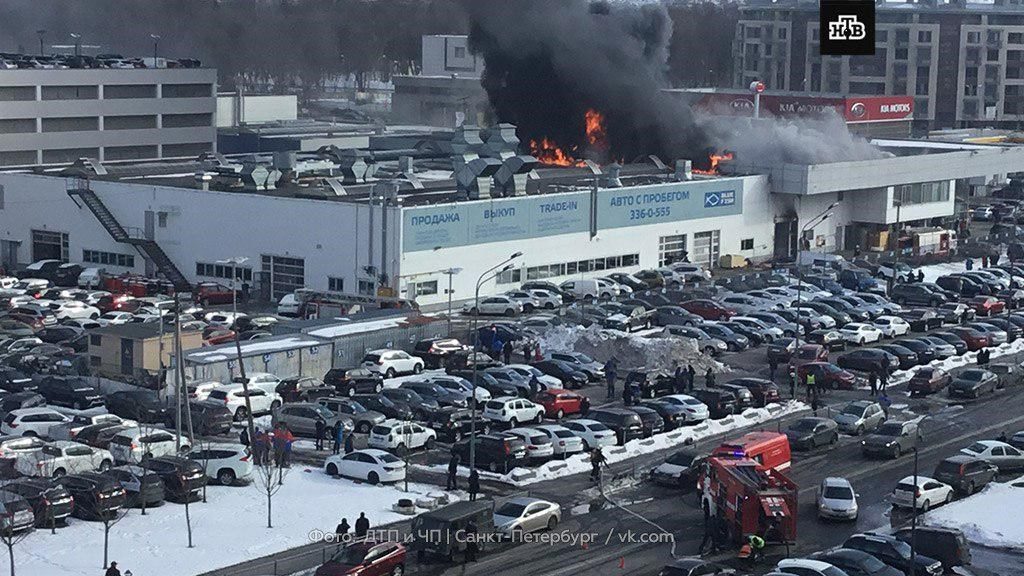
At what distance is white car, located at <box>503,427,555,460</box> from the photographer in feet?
105

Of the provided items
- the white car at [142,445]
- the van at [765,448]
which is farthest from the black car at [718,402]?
the white car at [142,445]

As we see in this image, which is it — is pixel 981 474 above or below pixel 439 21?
below

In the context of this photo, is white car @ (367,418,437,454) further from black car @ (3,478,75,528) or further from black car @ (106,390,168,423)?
black car @ (3,478,75,528)

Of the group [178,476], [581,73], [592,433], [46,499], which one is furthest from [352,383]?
[581,73]

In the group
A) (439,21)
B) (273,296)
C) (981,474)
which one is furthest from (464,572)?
(439,21)

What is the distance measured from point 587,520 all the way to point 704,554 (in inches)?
104

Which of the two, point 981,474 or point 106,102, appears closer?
point 981,474

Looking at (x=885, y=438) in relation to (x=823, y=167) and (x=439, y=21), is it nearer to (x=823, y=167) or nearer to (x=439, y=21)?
(x=823, y=167)

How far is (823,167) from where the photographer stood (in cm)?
6144

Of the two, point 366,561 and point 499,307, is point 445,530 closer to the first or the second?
point 366,561

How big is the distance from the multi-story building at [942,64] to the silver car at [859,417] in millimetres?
75679

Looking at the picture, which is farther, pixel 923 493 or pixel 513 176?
pixel 513 176

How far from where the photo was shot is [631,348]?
41.6 meters

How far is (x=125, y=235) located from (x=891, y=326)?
22.2 m
